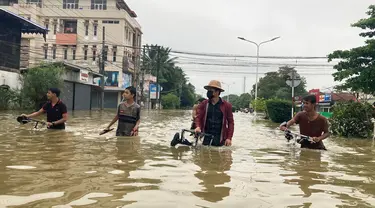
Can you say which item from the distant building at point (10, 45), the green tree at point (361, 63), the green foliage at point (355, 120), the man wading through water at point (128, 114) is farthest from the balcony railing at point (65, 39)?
the man wading through water at point (128, 114)

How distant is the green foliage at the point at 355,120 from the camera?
12.9 metres

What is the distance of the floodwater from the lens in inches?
142

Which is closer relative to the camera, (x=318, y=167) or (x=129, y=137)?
(x=318, y=167)

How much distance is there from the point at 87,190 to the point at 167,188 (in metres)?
0.81

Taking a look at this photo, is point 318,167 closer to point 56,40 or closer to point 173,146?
point 173,146

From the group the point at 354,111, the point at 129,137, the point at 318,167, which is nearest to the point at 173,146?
the point at 129,137

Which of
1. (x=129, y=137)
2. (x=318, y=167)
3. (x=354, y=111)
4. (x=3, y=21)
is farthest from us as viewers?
(x=3, y=21)

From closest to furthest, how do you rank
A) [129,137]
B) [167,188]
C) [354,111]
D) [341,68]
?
[167,188], [129,137], [354,111], [341,68]

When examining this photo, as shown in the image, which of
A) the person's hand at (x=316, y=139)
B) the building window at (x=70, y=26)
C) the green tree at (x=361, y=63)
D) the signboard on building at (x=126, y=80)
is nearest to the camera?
the person's hand at (x=316, y=139)

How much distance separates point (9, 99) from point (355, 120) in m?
23.3

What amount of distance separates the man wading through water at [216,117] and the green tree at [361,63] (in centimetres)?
1050

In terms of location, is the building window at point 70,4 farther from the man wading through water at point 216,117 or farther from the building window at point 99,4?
the man wading through water at point 216,117

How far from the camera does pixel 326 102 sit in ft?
160

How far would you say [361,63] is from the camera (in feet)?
52.0
